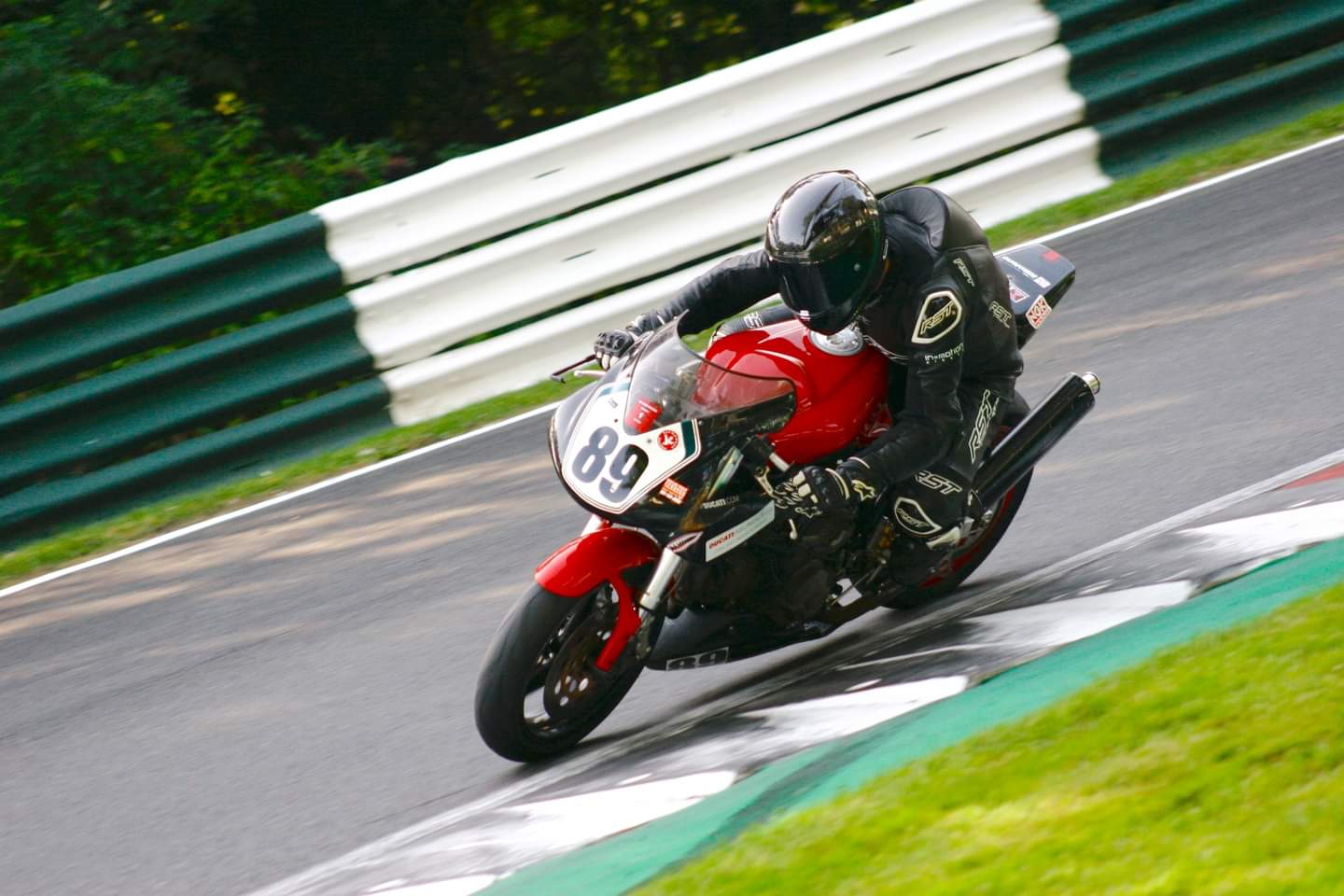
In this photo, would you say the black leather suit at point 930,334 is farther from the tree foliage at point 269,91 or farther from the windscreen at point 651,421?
the tree foliage at point 269,91

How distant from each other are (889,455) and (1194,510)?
4.49 ft

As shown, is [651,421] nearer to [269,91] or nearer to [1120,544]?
[1120,544]

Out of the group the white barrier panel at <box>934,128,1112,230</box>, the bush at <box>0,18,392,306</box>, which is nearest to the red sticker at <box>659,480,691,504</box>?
the white barrier panel at <box>934,128,1112,230</box>

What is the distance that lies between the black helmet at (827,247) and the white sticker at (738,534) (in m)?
0.52

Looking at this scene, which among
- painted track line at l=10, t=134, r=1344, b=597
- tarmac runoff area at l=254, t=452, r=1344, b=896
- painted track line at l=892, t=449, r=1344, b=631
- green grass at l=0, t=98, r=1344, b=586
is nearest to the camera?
tarmac runoff area at l=254, t=452, r=1344, b=896

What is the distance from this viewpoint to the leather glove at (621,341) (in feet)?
15.6

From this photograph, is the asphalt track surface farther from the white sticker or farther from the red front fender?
the white sticker

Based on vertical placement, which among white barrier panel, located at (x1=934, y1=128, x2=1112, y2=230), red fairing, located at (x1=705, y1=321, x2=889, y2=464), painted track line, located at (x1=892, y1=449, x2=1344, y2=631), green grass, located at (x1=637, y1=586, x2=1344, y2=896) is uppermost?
red fairing, located at (x1=705, y1=321, x2=889, y2=464)

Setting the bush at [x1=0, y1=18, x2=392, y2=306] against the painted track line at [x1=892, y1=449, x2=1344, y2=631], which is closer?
the painted track line at [x1=892, y1=449, x2=1344, y2=631]

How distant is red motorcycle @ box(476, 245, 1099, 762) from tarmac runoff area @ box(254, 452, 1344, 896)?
0.65ft

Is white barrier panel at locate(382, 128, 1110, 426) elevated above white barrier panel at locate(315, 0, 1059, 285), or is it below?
below

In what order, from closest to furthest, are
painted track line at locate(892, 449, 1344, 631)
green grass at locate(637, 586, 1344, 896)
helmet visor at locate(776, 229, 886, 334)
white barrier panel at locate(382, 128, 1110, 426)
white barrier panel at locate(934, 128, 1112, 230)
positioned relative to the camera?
green grass at locate(637, 586, 1344, 896)
helmet visor at locate(776, 229, 886, 334)
painted track line at locate(892, 449, 1344, 631)
white barrier panel at locate(382, 128, 1110, 426)
white barrier panel at locate(934, 128, 1112, 230)

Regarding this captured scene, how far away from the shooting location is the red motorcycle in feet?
14.1

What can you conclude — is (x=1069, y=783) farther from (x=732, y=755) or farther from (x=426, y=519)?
(x=426, y=519)
